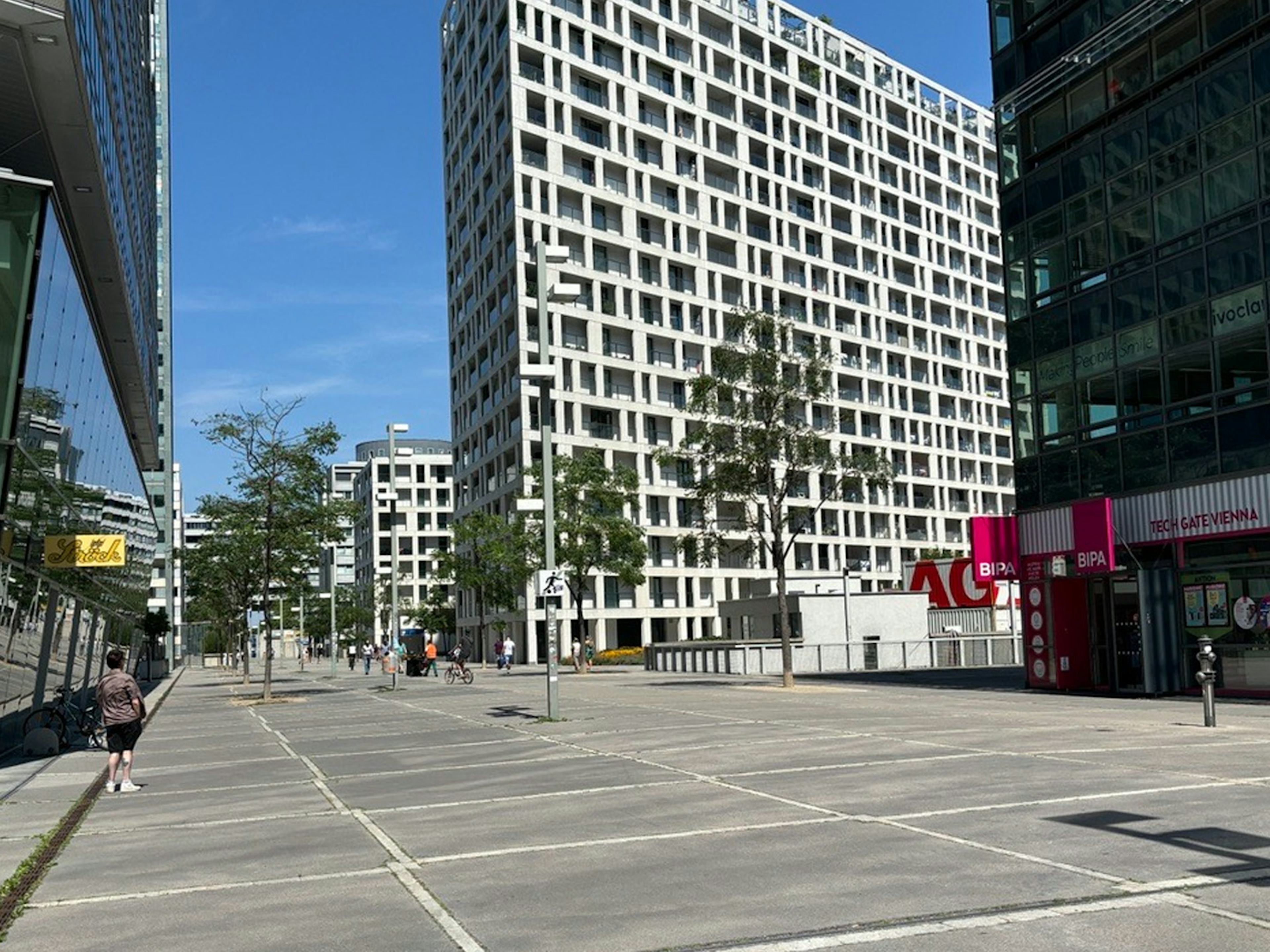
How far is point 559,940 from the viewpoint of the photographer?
6852 millimetres

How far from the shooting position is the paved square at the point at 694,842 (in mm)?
7051

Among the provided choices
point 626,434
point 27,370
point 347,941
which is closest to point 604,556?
point 626,434

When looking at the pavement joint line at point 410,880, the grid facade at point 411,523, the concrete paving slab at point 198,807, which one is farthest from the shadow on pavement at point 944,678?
the grid facade at point 411,523

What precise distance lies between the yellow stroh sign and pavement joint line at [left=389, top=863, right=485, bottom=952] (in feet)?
52.6

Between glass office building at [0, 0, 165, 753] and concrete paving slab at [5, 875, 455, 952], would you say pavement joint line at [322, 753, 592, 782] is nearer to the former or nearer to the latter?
glass office building at [0, 0, 165, 753]

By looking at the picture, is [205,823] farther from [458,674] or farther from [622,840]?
[458,674]

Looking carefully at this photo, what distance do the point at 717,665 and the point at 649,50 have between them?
54349 mm

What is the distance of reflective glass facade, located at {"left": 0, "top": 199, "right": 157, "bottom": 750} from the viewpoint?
63.9ft

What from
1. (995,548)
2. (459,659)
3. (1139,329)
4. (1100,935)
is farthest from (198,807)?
(459,659)

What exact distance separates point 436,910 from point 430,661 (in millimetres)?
50568

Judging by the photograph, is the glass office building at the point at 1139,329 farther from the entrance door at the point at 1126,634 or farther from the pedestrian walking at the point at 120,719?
the pedestrian walking at the point at 120,719

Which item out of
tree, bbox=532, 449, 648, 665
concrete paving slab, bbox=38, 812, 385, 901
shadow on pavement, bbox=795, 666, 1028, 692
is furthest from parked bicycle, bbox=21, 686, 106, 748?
tree, bbox=532, 449, 648, 665

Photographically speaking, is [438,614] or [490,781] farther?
[438,614]

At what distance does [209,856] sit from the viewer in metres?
10.1
